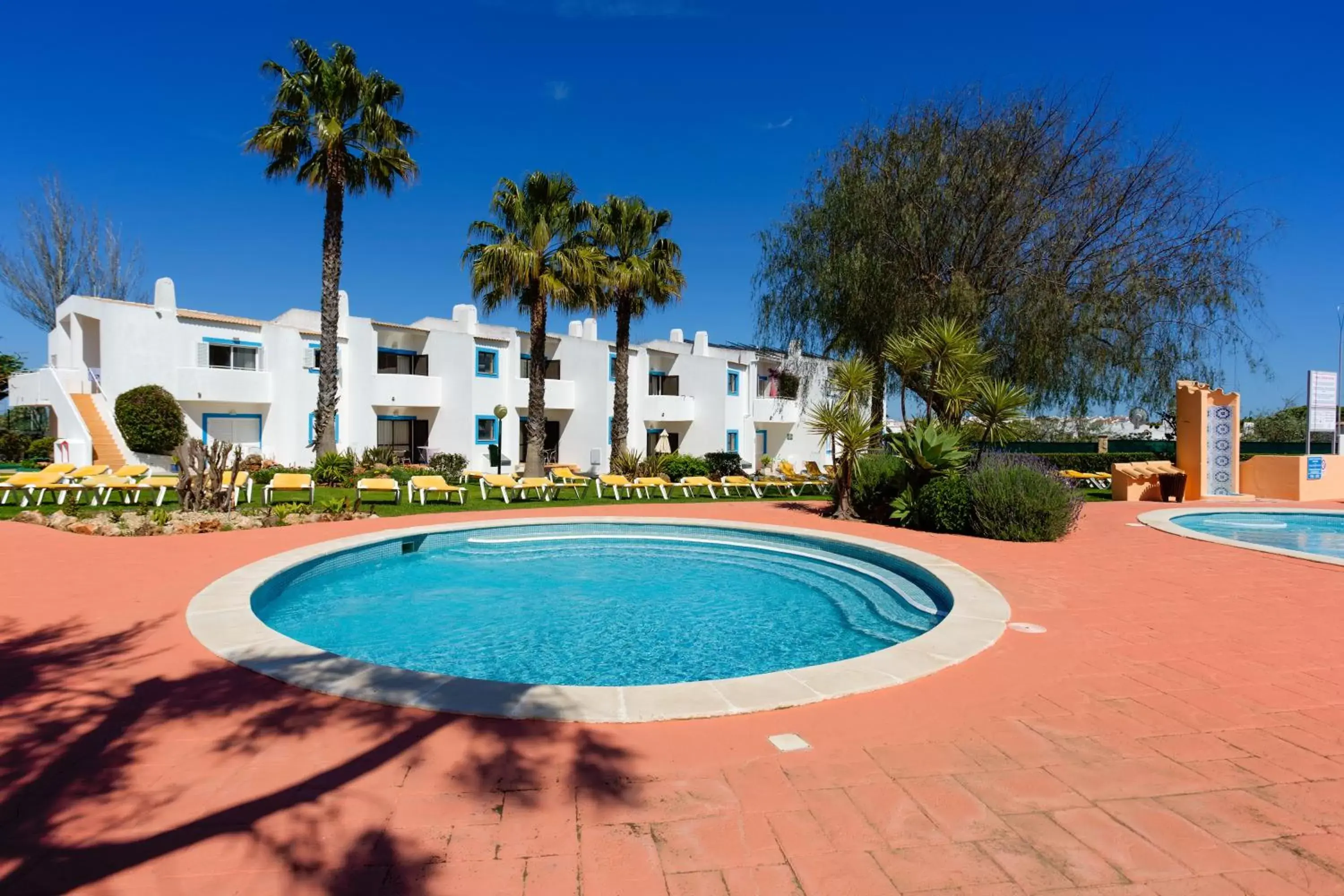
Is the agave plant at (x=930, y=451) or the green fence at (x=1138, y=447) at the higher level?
the green fence at (x=1138, y=447)

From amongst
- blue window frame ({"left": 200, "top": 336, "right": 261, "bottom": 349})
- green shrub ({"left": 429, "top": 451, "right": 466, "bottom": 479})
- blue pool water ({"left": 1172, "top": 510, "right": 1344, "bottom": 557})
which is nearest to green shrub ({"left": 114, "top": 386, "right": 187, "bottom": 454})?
blue window frame ({"left": 200, "top": 336, "right": 261, "bottom": 349})

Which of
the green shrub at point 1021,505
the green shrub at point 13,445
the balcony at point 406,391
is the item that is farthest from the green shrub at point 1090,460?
the green shrub at point 13,445

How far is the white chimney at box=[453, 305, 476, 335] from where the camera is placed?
1240 inches

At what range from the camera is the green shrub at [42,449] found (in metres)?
26.2

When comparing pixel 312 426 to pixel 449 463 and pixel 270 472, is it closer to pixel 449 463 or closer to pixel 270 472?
pixel 270 472

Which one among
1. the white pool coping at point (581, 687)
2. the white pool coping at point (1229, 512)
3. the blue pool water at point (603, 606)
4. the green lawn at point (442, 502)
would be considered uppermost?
the white pool coping at point (1229, 512)

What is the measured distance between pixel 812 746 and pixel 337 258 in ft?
72.2

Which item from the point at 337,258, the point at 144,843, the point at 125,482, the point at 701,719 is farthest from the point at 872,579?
the point at 337,258

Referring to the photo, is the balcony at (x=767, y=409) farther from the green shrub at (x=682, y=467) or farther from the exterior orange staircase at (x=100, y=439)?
the exterior orange staircase at (x=100, y=439)

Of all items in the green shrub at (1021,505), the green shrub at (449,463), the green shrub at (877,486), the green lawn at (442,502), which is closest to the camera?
the green shrub at (1021,505)

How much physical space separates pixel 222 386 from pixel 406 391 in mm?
6463

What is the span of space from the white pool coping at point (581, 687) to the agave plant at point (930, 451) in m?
6.67

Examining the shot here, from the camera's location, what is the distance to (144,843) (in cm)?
290

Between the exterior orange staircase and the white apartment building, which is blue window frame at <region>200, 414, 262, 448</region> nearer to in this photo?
the white apartment building
